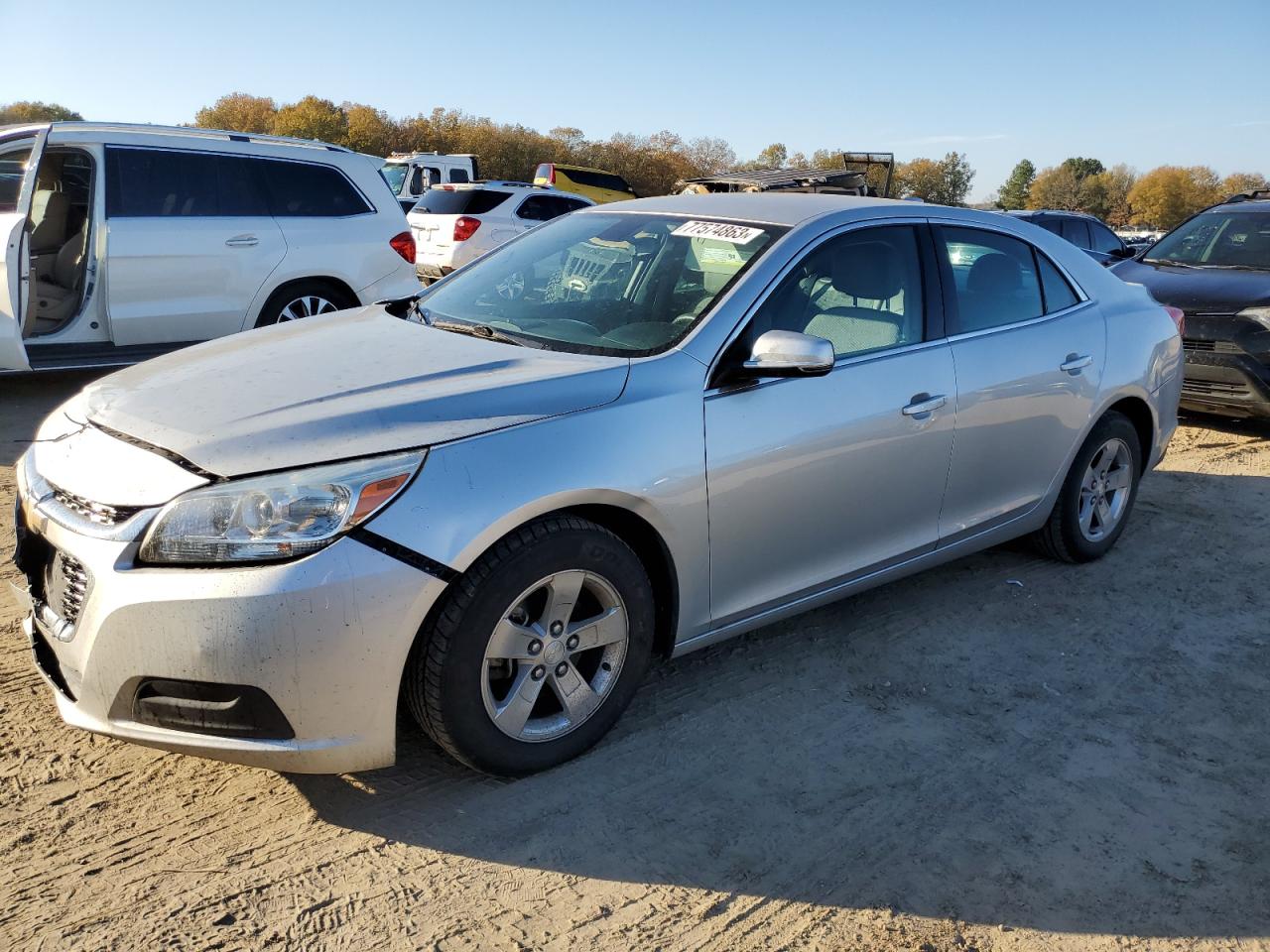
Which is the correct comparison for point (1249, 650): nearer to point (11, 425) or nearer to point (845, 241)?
point (845, 241)

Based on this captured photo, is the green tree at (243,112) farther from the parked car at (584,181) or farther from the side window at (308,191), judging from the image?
the side window at (308,191)

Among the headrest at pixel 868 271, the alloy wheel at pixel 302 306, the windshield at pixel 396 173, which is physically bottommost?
the alloy wheel at pixel 302 306

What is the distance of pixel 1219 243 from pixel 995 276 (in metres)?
5.47

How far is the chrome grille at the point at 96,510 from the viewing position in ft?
→ 8.27

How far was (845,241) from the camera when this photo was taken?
3.71 meters

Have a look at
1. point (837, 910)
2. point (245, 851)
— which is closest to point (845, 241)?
point (837, 910)

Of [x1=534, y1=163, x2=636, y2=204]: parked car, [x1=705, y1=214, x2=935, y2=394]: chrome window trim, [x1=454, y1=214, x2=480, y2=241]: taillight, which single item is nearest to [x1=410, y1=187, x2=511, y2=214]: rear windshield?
[x1=454, y1=214, x2=480, y2=241]: taillight

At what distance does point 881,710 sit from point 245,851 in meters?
2.04

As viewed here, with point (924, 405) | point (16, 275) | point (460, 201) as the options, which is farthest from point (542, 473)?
point (460, 201)

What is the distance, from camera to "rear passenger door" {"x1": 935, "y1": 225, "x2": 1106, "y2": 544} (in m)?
3.96

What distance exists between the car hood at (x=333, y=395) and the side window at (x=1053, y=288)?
7.61 feet

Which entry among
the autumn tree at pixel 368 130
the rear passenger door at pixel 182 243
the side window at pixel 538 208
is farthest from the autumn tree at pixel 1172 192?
the rear passenger door at pixel 182 243

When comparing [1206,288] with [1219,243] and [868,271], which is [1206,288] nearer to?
[1219,243]

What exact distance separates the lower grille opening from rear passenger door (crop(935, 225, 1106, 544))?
102 inches
